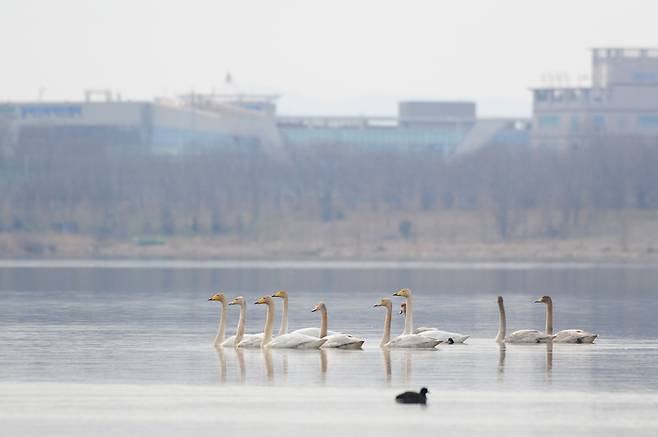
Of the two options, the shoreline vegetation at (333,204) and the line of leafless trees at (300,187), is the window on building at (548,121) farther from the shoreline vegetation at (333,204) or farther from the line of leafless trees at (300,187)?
the line of leafless trees at (300,187)

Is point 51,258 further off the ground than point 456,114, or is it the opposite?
point 456,114

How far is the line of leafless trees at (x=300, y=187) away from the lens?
12650 centimetres

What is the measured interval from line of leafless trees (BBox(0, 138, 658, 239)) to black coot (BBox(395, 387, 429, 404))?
9253 centimetres

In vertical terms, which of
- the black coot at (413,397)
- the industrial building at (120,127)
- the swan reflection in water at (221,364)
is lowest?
the black coot at (413,397)

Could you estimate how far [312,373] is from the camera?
3409 cm

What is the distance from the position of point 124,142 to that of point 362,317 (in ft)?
325

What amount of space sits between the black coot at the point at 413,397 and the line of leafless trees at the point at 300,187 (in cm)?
9253

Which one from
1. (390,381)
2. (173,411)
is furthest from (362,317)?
(173,411)

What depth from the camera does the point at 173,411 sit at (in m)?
28.6

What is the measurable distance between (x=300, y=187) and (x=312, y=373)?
105785mm

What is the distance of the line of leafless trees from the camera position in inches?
4980

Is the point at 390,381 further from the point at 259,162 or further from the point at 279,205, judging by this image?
the point at 259,162

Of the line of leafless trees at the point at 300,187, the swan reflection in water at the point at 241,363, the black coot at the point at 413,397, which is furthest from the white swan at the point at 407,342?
the line of leafless trees at the point at 300,187

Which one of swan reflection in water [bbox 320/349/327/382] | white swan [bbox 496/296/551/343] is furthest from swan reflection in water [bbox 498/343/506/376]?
swan reflection in water [bbox 320/349/327/382]
